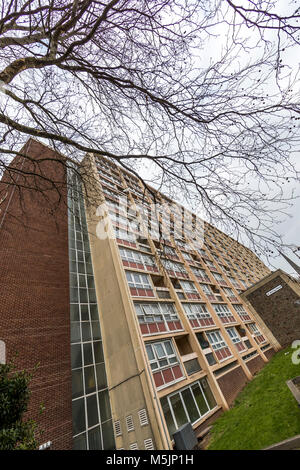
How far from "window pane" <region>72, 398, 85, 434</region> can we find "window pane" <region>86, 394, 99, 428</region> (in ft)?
1.01

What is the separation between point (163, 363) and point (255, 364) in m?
12.0

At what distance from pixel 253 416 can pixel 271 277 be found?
547 inches

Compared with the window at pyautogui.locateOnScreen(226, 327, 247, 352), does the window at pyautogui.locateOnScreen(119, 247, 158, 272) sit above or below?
above

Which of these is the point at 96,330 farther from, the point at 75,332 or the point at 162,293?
the point at 162,293

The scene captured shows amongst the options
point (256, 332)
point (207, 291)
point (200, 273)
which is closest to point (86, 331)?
point (207, 291)

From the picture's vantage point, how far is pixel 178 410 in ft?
30.1

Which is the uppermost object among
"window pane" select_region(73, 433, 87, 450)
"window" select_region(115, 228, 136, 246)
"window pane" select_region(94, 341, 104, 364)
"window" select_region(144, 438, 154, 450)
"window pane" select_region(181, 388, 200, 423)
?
"window" select_region(115, 228, 136, 246)

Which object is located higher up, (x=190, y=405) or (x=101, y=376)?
(x=101, y=376)

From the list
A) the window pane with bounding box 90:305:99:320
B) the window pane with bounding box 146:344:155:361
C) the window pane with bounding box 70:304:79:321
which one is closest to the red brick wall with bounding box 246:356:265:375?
the window pane with bounding box 146:344:155:361

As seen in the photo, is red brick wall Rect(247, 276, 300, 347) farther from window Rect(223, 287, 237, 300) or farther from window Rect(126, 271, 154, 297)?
window Rect(126, 271, 154, 297)

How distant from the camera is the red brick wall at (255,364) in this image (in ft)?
52.7

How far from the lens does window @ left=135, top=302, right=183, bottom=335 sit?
440 inches

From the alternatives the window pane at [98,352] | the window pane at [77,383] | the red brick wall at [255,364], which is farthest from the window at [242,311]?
the window pane at [77,383]
